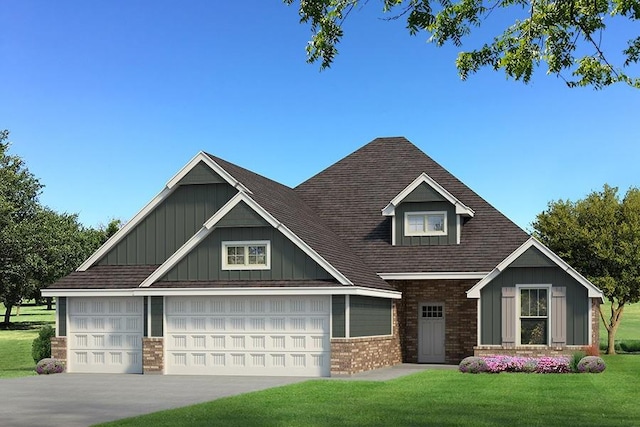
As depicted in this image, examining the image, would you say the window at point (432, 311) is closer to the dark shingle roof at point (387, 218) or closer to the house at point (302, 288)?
the house at point (302, 288)

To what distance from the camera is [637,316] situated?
86.9 m

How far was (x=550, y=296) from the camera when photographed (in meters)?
31.0

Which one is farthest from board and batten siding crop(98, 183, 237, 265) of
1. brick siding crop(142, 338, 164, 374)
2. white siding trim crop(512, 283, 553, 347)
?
white siding trim crop(512, 283, 553, 347)

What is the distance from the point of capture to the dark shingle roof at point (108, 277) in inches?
1199

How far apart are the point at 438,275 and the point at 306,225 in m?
4.87

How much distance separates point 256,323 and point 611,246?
18602 mm

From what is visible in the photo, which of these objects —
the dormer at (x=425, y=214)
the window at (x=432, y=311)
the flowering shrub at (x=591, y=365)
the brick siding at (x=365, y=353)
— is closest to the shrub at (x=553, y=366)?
the flowering shrub at (x=591, y=365)

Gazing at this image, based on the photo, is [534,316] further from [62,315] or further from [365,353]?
[62,315]

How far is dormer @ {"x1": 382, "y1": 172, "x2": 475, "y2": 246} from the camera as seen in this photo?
33.8 metres

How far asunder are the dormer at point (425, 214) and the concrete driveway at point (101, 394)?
8.95 meters

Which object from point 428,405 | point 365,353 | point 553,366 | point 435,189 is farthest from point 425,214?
point 428,405

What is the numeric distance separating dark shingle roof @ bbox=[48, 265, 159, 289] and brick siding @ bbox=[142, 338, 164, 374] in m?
1.89

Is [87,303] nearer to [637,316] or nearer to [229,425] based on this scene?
[229,425]

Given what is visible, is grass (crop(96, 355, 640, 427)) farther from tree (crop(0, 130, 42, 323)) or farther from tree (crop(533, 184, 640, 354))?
tree (crop(0, 130, 42, 323))
